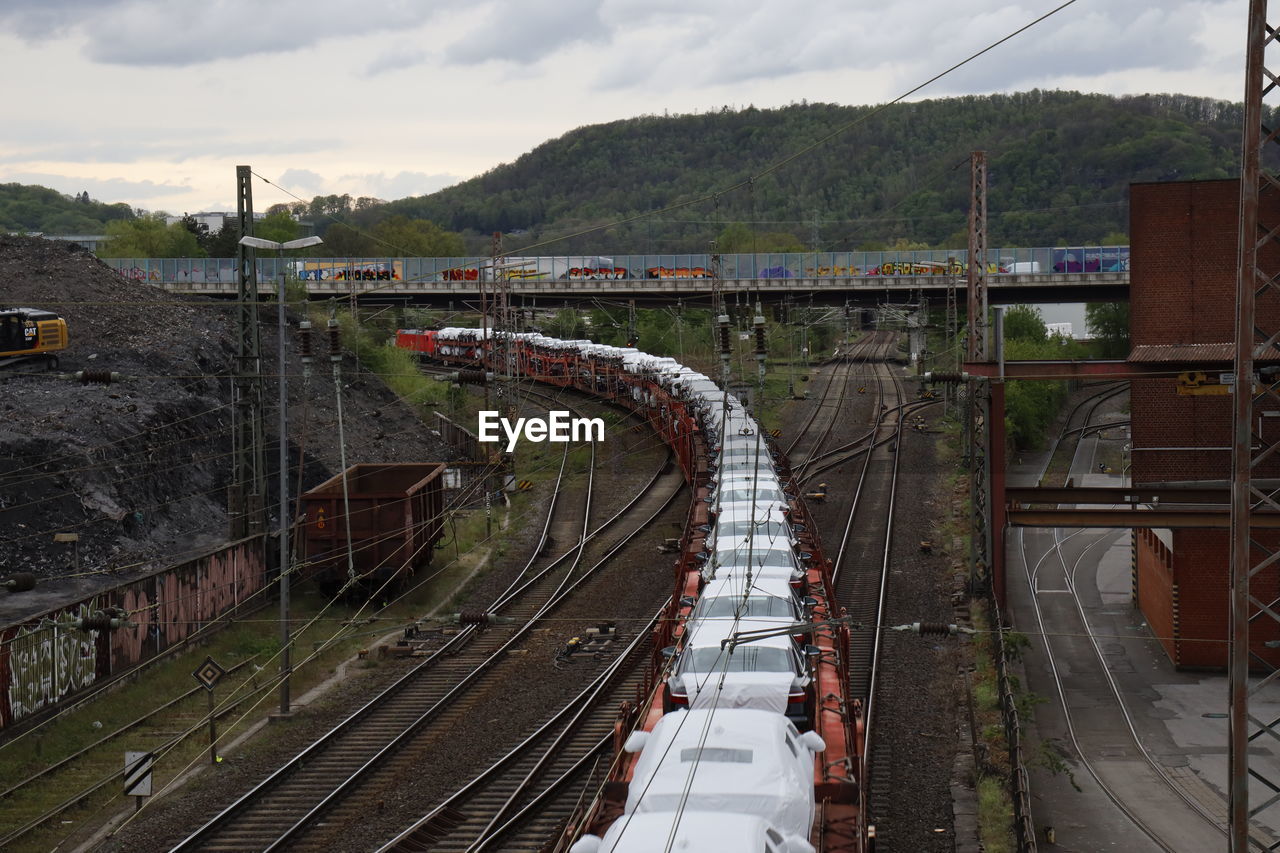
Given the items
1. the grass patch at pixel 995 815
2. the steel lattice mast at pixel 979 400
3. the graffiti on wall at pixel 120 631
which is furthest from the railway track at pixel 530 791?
the steel lattice mast at pixel 979 400

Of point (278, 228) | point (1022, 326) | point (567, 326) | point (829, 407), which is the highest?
point (278, 228)

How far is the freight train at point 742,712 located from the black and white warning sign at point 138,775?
506cm

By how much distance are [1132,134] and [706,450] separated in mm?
105415

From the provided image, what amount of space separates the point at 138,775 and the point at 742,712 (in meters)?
7.32

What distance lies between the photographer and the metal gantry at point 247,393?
21.0 meters

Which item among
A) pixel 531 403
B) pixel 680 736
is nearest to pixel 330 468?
pixel 531 403

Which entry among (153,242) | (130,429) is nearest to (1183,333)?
(130,429)

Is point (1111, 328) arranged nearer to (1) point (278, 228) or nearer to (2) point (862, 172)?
(1) point (278, 228)

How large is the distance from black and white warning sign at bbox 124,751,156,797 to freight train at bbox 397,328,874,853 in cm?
506

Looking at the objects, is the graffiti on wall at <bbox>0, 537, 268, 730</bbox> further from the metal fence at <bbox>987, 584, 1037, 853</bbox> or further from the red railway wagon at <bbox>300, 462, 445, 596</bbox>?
the metal fence at <bbox>987, 584, 1037, 853</bbox>

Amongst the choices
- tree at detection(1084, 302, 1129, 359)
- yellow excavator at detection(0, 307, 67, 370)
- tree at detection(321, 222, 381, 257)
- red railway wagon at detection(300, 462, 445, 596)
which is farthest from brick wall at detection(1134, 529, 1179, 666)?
tree at detection(321, 222, 381, 257)

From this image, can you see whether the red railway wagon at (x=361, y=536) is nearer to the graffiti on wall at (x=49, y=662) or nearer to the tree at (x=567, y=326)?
the graffiti on wall at (x=49, y=662)

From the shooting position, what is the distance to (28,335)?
3262cm

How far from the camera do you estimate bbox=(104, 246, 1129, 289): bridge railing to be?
59.3m
